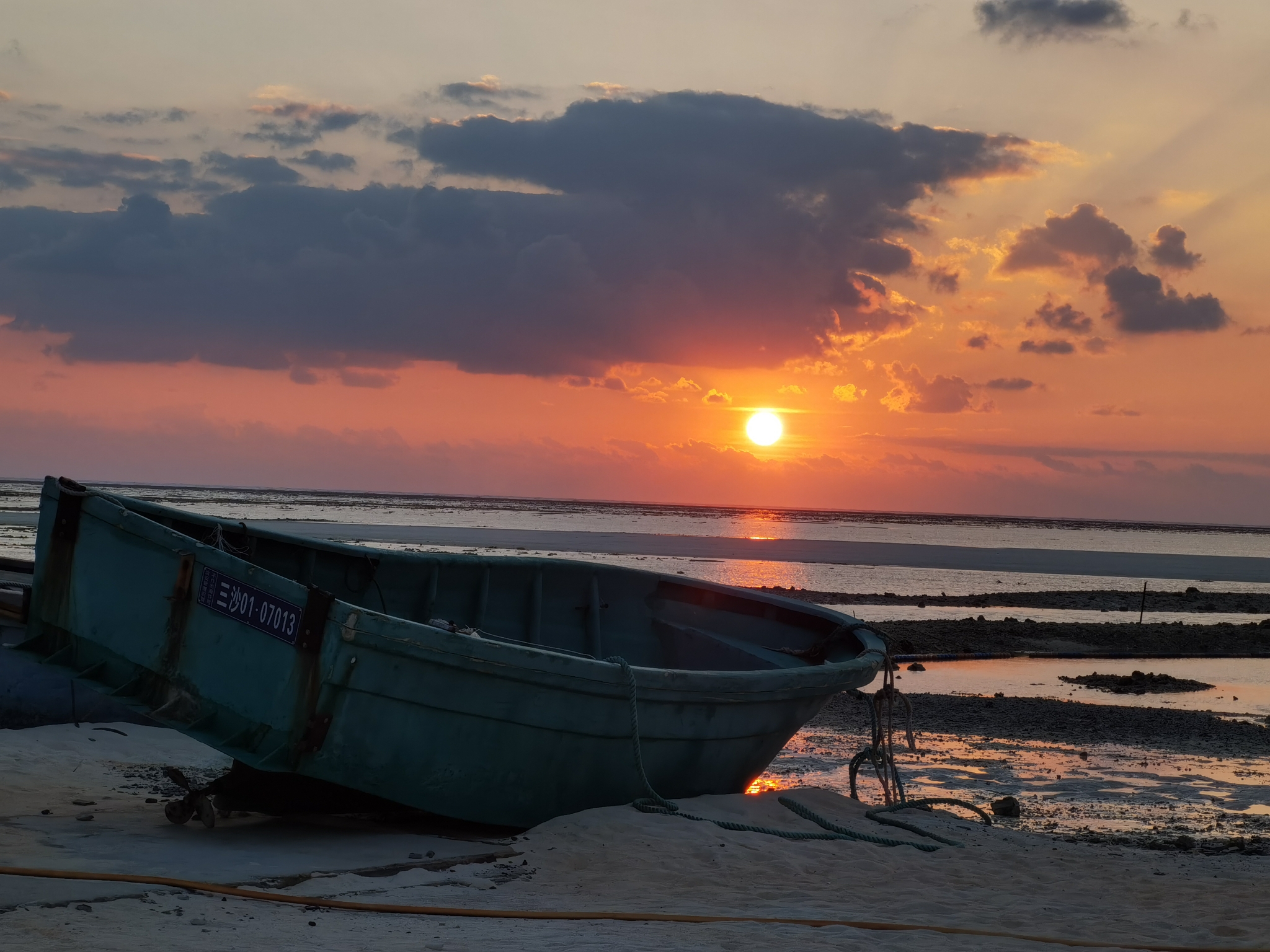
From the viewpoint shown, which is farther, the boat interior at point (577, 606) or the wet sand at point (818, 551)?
the wet sand at point (818, 551)

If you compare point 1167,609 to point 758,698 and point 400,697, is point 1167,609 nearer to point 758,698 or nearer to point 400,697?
point 758,698

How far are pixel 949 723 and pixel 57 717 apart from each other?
27.7ft

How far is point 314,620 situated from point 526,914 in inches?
78.6

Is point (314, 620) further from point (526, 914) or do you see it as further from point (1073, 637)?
point (1073, 637)

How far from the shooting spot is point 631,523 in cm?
7950

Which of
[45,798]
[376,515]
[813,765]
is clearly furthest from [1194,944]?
[376,515]

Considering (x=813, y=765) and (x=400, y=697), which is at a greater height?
(x=400, y=697)

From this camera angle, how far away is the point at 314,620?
610 centimetres

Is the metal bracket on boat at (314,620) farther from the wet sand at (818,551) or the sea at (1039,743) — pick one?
the wet sand at (818,551)

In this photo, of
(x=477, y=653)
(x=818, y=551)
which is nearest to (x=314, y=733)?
(x=477, y=653)

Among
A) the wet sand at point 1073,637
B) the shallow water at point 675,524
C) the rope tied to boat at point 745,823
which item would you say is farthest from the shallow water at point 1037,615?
the shallow water at point 675,524

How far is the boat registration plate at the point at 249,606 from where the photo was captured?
20.2 ft

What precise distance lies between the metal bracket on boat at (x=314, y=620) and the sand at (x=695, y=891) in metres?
1.16

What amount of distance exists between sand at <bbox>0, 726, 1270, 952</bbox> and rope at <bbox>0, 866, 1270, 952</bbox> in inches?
3.3
